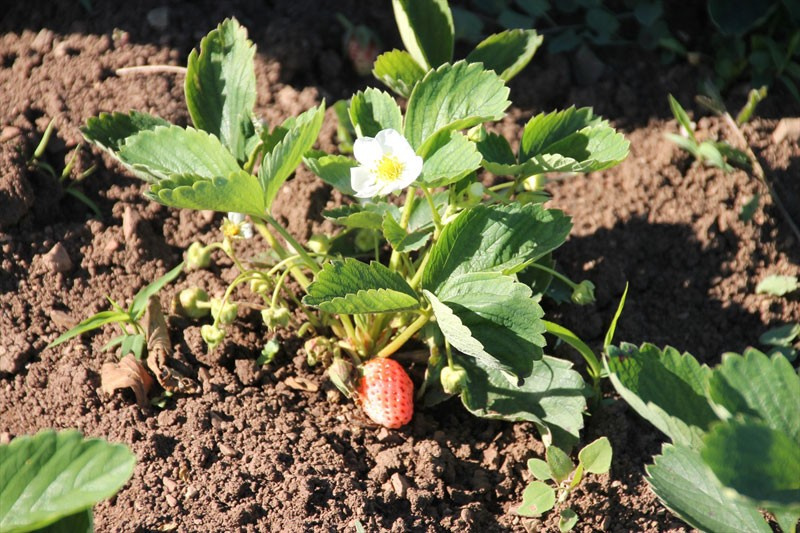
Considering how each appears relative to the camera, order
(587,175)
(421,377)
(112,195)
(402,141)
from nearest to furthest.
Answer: (402,141) → (421,377) → (112,195) → (587,175)

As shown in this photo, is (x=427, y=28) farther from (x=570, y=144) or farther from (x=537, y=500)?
(x=537, y=500)

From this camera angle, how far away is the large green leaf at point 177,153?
1.52 meters

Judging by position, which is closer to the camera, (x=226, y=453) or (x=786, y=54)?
(x=226, y=453)

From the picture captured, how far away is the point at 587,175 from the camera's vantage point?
2.10 metres

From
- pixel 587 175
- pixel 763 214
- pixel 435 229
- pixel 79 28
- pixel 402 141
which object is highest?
pixel 79 28

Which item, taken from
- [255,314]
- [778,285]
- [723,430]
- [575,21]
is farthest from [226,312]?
[575,21]

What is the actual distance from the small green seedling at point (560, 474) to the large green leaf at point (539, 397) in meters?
0.06

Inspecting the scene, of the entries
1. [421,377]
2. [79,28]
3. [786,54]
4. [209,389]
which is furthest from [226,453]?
[786,54]

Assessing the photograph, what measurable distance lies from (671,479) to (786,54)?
1370mm

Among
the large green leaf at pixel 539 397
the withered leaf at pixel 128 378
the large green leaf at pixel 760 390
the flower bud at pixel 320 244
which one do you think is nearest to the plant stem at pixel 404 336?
the large green leaf at pixel 539 397

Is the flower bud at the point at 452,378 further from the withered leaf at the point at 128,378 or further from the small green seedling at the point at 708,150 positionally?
the small green seedling at the point at 708,150

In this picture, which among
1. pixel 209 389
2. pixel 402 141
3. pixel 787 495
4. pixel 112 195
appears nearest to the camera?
pixel 787 495

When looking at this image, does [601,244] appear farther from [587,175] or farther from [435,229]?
[435,229]

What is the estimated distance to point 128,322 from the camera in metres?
1.68
